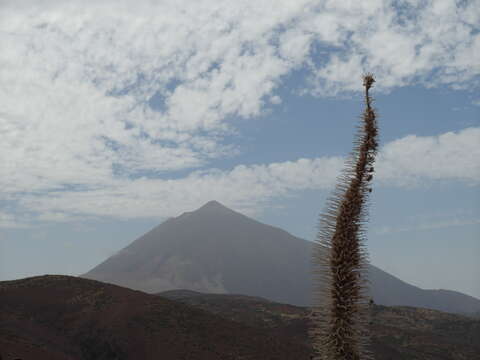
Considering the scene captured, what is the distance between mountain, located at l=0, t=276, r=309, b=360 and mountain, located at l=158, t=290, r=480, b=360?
7680 millimetres

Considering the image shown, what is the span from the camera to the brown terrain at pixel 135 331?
111 feet

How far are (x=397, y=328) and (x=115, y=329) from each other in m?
34.4

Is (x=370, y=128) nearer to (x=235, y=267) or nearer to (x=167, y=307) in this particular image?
(x=167, y=307)

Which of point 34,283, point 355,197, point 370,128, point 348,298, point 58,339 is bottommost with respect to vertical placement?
point 58,339

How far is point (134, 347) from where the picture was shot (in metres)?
34.9

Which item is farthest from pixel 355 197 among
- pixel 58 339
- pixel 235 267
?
pixel 235 267

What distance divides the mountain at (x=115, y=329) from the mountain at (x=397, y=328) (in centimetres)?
768

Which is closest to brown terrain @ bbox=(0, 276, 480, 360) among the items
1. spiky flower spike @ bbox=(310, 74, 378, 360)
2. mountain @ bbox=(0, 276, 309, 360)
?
mountain @ bbox=(0, 276, 309, 360)

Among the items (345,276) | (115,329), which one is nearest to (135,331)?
(115,329)

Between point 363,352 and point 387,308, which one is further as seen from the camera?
point 387,308

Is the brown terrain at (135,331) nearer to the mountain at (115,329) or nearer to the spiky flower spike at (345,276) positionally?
the mountain at (115,329)

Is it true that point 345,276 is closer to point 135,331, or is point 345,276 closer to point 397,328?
point 135,331

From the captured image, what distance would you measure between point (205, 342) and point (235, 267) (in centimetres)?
15569

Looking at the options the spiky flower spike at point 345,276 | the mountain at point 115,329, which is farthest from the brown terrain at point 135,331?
the spiky flower spike at point 345,276
